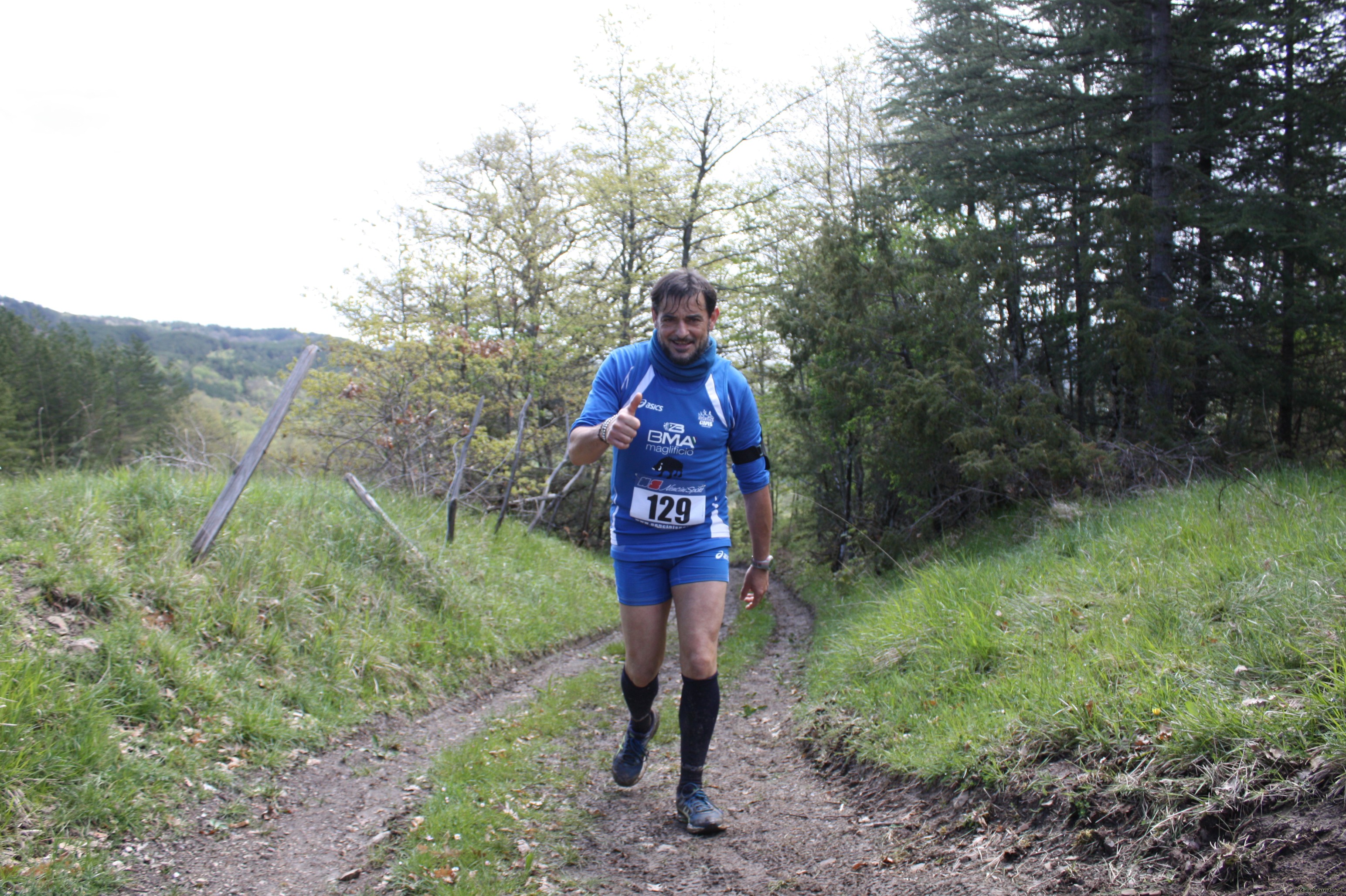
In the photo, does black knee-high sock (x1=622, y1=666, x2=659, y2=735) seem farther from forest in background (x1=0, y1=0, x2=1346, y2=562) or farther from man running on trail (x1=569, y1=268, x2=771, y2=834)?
forest in background (x1=0, y1=0, x2=1346, y2=562)

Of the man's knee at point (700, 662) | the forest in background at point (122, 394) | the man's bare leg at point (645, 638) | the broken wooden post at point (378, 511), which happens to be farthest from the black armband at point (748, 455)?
the forest in background at point (122, 394)

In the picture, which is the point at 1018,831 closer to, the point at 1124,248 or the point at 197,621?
the point at 197,621

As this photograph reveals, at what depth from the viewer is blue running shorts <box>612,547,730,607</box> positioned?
12.3 feet

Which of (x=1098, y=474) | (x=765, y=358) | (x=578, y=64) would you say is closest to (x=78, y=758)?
(x=1098, y=474)

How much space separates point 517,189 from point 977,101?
49.6ft

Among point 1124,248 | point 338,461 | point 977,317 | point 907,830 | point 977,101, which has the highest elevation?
Result: point 977,101

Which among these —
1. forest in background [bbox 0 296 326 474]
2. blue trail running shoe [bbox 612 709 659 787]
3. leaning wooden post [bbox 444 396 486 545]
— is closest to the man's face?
blue trail running shoe [bbox 612 709 659 787]

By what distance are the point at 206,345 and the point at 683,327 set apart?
91605 mm

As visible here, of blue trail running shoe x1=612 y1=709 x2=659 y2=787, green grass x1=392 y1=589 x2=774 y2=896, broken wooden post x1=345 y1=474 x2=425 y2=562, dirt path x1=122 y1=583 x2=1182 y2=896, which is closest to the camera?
dirt path x1=122 y1=583 x2=1182 y2=896

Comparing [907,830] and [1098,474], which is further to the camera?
[1098,474]

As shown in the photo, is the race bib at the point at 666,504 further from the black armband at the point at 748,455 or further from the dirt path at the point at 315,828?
the dirt path at the point at 315,828

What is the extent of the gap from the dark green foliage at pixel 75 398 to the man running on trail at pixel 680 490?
5.63 m

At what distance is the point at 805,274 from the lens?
49.7ft

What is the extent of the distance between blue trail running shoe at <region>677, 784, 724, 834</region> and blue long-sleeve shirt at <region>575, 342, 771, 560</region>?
1137 millimetres
